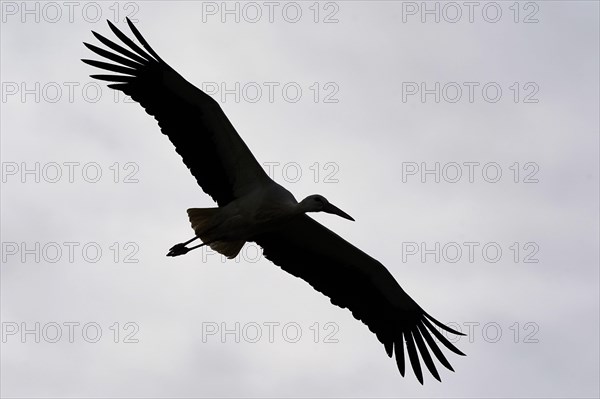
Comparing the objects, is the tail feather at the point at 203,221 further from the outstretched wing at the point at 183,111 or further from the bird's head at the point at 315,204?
the bird's head at the point at 315,204

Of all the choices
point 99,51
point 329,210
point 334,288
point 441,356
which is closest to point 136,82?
point 99,51

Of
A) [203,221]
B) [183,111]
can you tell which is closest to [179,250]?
[203,221]

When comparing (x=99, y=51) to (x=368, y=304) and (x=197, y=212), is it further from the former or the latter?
(x=368, y=304)

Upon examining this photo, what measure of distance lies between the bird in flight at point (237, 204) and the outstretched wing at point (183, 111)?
0.5 inches

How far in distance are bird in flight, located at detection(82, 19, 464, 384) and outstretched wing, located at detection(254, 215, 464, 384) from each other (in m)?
0.01

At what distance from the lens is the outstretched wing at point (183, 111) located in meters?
14.9

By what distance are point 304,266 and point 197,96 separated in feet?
9.68

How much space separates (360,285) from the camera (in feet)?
53.6

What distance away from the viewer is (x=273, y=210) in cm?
1506

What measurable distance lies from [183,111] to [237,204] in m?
1.36

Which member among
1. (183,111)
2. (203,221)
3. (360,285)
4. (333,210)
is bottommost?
(360,285)

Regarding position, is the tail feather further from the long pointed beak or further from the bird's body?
the long pointed beak

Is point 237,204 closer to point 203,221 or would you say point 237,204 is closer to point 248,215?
point 248,215

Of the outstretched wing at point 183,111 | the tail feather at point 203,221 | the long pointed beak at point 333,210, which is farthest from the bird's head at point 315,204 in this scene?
the tail feather at point 203,221
